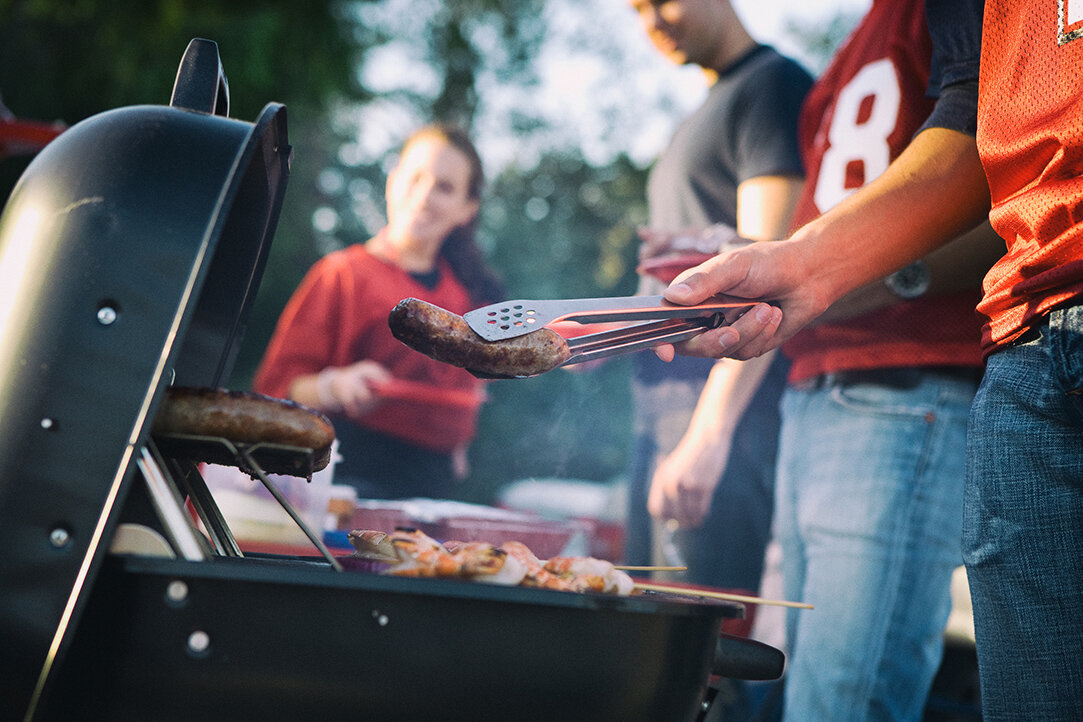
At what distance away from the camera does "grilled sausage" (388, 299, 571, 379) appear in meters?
1.09

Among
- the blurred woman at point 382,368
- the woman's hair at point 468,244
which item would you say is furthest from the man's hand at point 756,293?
the woman's hair at point 468,244

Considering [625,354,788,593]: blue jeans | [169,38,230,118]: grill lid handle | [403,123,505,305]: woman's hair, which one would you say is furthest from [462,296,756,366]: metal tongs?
[403,123,505,305]: woman's hair

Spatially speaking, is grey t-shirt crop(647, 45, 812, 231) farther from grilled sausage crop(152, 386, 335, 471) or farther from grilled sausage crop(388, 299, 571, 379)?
grilled sausage crop(152, 386, 335, 471)

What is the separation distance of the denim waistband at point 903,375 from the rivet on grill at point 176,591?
1.39m

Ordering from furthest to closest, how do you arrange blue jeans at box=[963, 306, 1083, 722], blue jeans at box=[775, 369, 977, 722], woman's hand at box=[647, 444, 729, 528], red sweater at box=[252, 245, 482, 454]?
red sweater at box=[252, 245, 482, 454]
woman's hand at box=[647, 444, 729, 528]
blue jeans at box=[775, 369, 977, 722]
blue jeans at box=[963, 306, 1083, 722]

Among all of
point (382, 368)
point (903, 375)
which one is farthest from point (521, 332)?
point (382, 368)

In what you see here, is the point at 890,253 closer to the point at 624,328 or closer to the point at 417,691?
the point at 624,328

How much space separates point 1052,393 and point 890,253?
1.40 feet

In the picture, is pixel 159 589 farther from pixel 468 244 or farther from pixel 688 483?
pixel 468 244

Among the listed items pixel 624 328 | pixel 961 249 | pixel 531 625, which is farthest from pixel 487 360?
pixel 961 249

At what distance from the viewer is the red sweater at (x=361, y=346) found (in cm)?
361

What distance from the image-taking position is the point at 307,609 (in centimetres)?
92

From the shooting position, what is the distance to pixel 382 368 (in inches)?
142

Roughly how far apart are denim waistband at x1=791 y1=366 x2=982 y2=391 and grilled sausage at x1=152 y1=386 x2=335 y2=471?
1.21 metres
